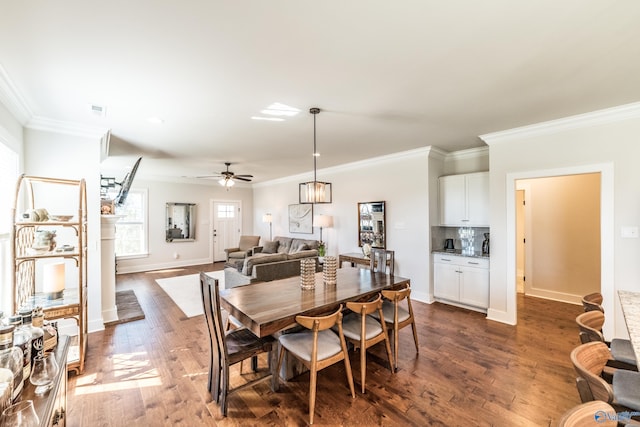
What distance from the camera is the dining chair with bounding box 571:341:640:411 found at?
4.00 ft

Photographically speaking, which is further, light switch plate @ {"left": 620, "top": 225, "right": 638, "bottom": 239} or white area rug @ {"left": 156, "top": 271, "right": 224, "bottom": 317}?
white area rug @ {"left": 156, "top": 271, "right": 224, "bottom": 317}

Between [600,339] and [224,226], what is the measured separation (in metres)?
8.59

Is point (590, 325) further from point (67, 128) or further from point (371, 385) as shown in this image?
point (67, 128)

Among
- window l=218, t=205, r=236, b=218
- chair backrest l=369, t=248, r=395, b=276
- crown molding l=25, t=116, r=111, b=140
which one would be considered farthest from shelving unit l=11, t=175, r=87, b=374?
window l=218, t=205, r=236, b=218

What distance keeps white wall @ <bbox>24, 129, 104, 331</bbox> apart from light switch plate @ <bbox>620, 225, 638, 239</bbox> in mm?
6135

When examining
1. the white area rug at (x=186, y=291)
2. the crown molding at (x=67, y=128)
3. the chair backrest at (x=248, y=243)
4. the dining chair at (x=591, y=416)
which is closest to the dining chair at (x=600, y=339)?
the dining chair at (x=591, y=416)

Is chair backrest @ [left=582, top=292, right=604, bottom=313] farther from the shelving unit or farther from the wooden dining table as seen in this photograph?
the shelving unit

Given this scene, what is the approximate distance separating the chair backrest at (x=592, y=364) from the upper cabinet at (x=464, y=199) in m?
2.98

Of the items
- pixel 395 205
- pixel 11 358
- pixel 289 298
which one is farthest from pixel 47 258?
pixel 395 205

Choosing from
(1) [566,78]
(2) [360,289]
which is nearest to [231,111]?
(2) [360,289]

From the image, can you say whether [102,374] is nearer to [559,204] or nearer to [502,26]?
Answer: [502,26]

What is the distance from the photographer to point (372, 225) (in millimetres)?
5414

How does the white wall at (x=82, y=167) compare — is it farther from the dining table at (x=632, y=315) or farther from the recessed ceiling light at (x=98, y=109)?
the dining table at (x=632, y=315)

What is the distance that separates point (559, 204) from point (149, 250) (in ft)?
30.3
